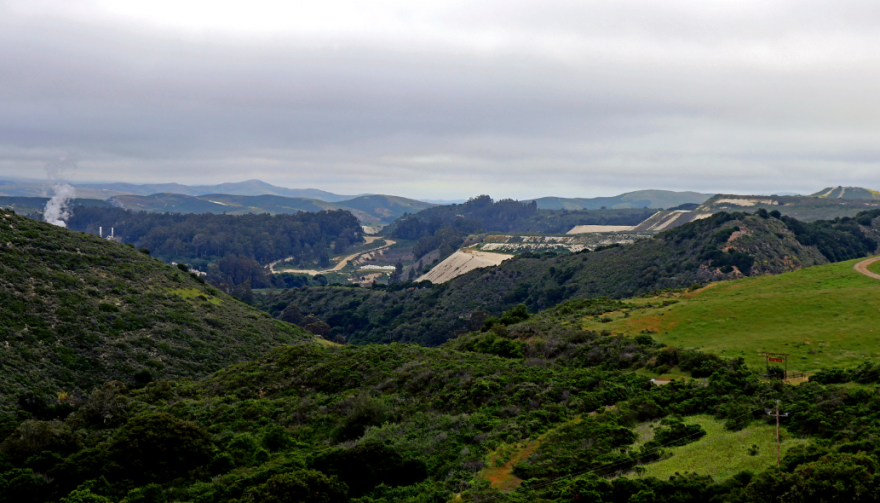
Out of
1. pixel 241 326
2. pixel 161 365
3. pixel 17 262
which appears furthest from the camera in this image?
pixel 241 326

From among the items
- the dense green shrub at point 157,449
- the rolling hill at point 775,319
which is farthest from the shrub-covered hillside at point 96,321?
the rolling hill at point 775,319

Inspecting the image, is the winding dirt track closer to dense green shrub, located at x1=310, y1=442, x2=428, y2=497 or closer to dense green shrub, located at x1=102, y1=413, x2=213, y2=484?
dense green shrub, located at x1=310, y1=442, x2=428, y2=497

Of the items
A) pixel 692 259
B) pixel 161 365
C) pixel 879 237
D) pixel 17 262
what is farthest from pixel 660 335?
Answer: pixel 879 237

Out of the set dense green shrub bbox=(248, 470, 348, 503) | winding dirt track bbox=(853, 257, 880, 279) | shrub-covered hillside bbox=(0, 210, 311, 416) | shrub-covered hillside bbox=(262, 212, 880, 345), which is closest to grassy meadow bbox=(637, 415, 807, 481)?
dense green shrub bbox=(248, 470, 348, 503)

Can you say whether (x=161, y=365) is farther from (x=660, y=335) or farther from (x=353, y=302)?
(x=353, y=302)

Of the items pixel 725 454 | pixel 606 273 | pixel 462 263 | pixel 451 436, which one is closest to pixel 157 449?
pixel 451 436

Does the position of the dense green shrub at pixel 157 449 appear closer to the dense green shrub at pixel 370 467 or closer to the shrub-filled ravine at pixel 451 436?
the shrub-filled ravine at pixel 451 436

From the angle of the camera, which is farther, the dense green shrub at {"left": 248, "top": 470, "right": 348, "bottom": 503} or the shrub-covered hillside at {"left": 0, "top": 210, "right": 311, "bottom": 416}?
the shrub-covered hillside at {"left": 0, "top": 210, "right": 311, "bottom": 416}
